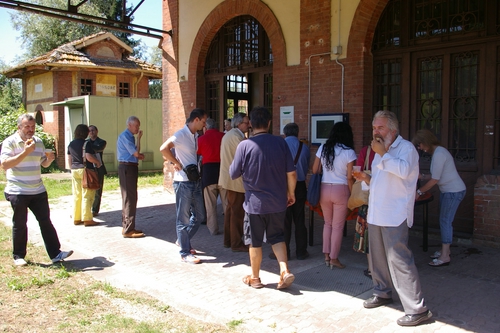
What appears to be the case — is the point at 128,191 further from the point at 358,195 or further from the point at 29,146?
the point at 358,195

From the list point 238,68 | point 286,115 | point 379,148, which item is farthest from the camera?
point 238,68

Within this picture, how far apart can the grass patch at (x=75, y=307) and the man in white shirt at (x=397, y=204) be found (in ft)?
5.21

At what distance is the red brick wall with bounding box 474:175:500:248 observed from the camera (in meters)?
6.30

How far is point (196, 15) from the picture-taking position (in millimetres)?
11133

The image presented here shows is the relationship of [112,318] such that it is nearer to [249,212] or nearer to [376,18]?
[249,212]

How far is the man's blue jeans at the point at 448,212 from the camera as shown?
19.0ft

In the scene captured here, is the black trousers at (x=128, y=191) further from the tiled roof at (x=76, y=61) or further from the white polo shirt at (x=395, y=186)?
the tiled roof at (x=76, y=61)

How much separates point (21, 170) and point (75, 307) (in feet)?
6.96

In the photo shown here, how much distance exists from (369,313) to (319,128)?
14.6ft

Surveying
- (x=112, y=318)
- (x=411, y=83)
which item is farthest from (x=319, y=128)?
(x=112, y=318)

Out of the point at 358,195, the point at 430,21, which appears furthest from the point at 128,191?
the point at 430,21

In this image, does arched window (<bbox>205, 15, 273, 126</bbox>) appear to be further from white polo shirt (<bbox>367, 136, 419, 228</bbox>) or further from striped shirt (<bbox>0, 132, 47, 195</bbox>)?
white polo shirt (<bbox>367, 136, 419, 228</bbox>)

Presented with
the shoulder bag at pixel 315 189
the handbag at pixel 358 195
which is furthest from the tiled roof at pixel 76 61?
the handbag at pixel 358 195

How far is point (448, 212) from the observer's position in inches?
229
